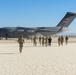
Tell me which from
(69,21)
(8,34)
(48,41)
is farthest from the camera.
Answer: (69,21)

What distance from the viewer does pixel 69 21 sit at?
214 ft

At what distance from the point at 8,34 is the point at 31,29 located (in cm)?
640

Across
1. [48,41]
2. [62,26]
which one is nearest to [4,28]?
[62,26]

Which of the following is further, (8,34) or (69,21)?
(69,21)

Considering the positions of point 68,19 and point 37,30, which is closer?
point 37,30

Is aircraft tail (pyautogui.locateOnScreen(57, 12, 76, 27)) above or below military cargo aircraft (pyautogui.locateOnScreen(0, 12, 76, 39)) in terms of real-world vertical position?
above

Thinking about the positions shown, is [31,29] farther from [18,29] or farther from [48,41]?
[48,41]

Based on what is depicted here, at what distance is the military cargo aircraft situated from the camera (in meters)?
59.8

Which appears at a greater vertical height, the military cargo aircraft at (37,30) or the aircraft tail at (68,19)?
the aircraft tail at (68,19)

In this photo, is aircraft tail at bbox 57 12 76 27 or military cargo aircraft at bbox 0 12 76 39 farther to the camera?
aircraft tail at bbox 57 12 76 27

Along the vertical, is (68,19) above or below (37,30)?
above

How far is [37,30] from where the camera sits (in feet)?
202

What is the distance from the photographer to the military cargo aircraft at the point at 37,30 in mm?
59812

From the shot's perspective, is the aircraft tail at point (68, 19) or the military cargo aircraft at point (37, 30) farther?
the aircraft tail at point (68, 19)
